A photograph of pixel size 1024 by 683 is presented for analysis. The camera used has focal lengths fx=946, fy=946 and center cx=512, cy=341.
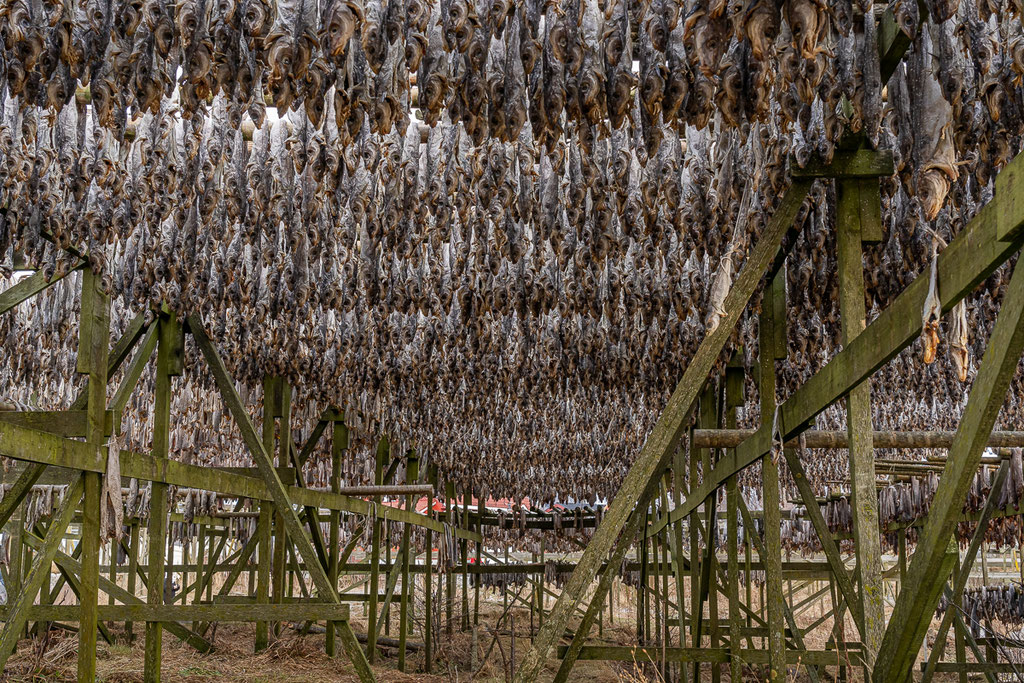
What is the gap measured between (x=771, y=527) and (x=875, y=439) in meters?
1.06

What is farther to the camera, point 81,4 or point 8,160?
point 8,160

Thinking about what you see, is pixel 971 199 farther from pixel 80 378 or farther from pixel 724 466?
pixel 80 378

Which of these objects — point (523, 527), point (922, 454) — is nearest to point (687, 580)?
point (523, 527)

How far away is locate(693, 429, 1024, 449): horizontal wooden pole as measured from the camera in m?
7.21

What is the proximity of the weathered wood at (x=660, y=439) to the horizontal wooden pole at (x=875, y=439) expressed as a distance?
6.36ft

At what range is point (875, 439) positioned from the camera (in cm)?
714

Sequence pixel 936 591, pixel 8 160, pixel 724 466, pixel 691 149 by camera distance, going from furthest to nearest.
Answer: pixel 724 466 → pixel 691 149 → pixel 8 160 → pixel 936 591

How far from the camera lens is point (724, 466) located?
817 centimetres

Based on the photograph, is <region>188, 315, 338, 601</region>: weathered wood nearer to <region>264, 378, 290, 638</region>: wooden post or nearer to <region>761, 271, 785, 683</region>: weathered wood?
<region>264, 378, 290, 638</region>: wooden post

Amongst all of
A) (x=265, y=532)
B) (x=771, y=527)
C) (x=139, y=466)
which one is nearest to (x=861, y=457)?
(x=771, y=527)

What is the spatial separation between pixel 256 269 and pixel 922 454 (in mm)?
14820

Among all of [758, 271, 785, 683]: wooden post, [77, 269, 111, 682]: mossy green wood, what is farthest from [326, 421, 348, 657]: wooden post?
[758, 271, 785, 683]: wooden post

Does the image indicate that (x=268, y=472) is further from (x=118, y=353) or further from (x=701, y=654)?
(x=701, y=654)

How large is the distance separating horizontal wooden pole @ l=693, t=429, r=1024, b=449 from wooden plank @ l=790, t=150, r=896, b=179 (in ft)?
7.15
